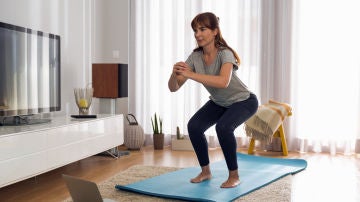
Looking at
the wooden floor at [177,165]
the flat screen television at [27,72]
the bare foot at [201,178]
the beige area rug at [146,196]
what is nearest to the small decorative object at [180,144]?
the wooden floor at [177,165]

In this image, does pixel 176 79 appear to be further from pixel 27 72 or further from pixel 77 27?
pixel 77 27

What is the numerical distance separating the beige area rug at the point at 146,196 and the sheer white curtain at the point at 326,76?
1717mm

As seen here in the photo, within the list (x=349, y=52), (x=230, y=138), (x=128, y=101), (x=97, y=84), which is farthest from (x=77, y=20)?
(x=349, y=52)

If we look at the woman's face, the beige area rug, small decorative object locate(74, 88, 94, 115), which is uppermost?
the woman's face

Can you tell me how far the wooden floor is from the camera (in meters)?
3.19

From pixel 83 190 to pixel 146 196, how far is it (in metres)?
1.26

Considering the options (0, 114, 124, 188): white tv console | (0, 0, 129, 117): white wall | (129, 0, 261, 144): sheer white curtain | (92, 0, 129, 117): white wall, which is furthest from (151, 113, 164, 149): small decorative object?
(0, 114, 124, 188): white tv console

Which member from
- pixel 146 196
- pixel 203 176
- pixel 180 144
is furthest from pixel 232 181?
pixel 180 144

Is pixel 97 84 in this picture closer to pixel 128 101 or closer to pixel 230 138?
pixel 128 101

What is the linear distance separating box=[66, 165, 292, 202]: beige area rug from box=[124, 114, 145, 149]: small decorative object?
4.38ft

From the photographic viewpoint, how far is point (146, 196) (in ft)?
9.93

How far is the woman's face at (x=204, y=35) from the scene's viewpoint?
319 centimetres

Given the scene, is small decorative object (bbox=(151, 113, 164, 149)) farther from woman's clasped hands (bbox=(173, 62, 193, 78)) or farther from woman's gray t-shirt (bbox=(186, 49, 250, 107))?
woman's clasped hands (bbox=(173, 62, 193, 78))

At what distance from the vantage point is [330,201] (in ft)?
9.93
